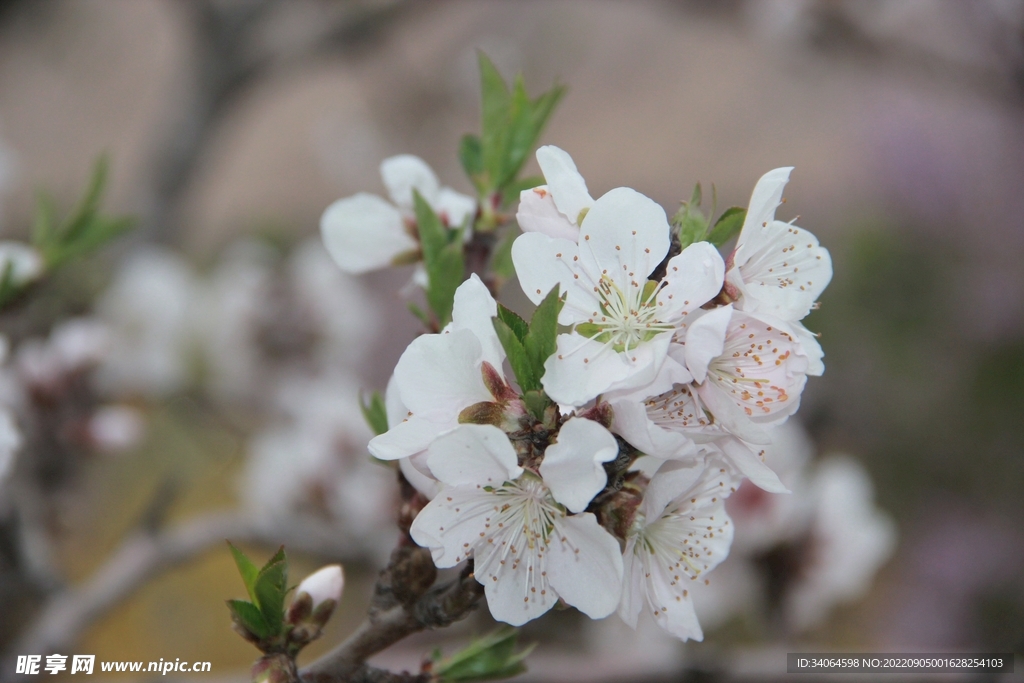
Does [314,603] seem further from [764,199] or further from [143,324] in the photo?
[143,324]

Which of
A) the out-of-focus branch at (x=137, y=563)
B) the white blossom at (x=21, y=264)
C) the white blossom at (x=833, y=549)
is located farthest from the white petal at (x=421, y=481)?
the white blossom at (x=833, y=549)

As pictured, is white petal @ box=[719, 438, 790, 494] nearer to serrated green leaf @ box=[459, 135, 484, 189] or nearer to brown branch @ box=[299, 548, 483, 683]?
brown branch @ box=[299, 548, 483, 683]

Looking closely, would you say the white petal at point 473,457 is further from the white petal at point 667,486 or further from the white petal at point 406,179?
the white petal at point 406,179

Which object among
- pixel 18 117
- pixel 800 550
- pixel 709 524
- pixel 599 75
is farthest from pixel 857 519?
pixel 18 117

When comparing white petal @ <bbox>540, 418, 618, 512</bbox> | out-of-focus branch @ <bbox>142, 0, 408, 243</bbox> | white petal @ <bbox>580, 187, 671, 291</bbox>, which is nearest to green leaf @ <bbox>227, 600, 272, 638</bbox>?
white petal @ <bbox>540, 418, 618, 512</bbox>

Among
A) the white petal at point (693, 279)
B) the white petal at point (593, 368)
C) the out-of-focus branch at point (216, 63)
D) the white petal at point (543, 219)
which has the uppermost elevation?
the out-of-focus branch at point (216, 63)

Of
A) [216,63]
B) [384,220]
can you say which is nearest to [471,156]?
[384,220]
